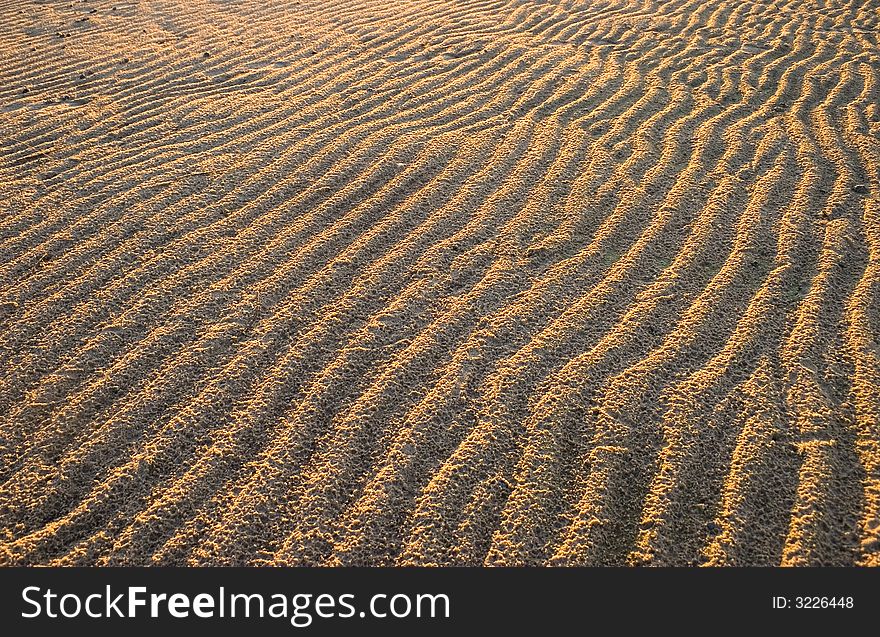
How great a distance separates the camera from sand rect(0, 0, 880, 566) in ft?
6.46

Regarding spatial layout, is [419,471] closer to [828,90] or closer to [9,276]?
[9,276]

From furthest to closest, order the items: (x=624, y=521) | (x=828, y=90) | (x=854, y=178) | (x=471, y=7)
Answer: (x=471, y=7) < (x=828, y=90) < (x=854, y=178) < (x=624, y=521)

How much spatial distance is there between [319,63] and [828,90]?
144 inches

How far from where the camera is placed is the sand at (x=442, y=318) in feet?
6.46

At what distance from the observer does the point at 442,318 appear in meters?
2.71

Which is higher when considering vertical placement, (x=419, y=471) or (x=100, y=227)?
(x=100, y=227)

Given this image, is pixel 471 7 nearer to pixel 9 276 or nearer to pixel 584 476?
pixel 9 276

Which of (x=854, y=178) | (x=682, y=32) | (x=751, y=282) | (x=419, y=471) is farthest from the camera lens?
(x=682, y=32)

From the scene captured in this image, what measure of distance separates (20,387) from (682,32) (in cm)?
583
